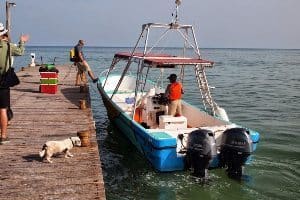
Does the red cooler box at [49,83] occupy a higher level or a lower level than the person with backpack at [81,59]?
lower

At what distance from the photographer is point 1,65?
7.71 meters

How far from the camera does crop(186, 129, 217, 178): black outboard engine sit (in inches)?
330

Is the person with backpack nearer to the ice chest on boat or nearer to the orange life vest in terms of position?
the orange life vest

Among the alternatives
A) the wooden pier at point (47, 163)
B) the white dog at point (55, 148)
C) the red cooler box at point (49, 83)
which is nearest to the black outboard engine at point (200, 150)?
the wooden pier at point (47, 163)

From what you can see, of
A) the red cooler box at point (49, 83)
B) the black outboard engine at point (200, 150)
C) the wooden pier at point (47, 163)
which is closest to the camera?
the wooden pier at point (47, 163)

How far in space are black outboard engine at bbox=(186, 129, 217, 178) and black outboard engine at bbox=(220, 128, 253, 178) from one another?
1.20 ft

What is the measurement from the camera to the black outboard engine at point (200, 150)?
8.38 m

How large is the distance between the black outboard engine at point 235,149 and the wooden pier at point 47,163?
2.97 metres

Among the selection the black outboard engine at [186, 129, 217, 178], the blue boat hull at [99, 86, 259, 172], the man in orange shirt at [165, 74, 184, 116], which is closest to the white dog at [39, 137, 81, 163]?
the blue boat hull at [99, 86, 259, 172]

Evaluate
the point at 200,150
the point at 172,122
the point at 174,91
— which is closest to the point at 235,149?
the point at 200,150

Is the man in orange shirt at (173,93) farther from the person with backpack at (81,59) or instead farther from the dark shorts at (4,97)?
the person with backpack at (81,59)

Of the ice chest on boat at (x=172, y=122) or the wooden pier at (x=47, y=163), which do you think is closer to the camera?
the wooden pier at (x=47, y=163)

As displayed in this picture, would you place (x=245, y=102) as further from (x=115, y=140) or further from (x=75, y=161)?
(x=75, y=161)

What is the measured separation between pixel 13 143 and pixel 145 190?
322 centimetres
